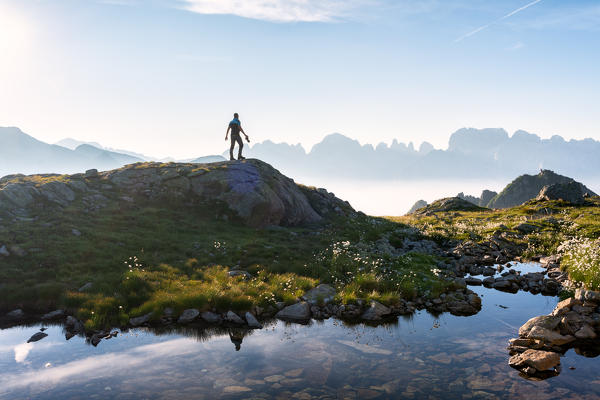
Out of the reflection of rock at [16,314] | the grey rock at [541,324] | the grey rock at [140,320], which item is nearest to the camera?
the grey rock at [541,324]

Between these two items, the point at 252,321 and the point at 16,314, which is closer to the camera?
the point at 252,321

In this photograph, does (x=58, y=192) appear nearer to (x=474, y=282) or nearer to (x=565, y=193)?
(x=474, y=282)

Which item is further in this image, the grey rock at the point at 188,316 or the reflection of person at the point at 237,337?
the grey rock at the point at 188,316

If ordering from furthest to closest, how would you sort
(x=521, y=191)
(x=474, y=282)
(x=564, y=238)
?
1. (x=521, y=191)
2. (x=564, y=238)
3. (x=474, y=282)

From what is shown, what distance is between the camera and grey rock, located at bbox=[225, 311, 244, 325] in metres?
12.3

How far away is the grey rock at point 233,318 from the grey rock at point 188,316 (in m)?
1.15

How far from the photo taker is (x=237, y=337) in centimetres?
1125

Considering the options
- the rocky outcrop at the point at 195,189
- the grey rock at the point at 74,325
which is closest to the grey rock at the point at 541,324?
the grey rock at the point at 74,325

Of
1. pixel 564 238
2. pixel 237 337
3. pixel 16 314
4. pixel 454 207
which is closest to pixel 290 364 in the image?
pixel 237 337

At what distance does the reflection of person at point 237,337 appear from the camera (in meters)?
10.7

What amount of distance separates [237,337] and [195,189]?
1772cm

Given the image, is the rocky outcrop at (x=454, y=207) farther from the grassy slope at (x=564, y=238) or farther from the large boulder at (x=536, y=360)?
the large boulder at (x=536, y=360)

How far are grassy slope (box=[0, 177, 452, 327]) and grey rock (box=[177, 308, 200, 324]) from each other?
253 mm

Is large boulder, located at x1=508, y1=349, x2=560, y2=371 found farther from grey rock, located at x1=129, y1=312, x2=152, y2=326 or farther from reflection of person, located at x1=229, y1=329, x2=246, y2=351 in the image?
grey rock, located at x1=129, y1=312, x2=152, y2=326
